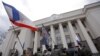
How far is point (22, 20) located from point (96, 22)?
13120 millimetres

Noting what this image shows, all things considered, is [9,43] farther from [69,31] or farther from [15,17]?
[15,17]

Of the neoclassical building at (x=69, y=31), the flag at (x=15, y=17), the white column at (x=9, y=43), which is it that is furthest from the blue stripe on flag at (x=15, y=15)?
the white column at (x=9, y=43)

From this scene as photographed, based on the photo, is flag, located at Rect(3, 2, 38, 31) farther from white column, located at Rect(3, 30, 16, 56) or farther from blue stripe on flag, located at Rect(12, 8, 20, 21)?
white column, located at Rect(3, 30, 16, 56)

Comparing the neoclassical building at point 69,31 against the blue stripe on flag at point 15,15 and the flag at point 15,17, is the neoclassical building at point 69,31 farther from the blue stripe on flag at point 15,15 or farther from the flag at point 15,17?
the blue stripe on flag at point 15,15

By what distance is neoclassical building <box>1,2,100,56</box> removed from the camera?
15.0 meters

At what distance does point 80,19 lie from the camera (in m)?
18.5

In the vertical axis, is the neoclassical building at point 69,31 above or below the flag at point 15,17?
above

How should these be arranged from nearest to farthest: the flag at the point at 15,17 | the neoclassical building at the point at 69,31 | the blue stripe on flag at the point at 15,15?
the flag at the point at 15,17 < the blue stripe on flag at the point at 15,15 < the neoclassical building at the point at 69,31

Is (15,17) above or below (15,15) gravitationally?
below

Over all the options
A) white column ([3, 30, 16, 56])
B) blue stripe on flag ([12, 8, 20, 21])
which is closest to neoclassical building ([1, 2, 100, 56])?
white column ([3, 30, 16, 56])

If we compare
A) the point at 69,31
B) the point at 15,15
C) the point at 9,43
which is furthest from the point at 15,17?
the point at 9,43

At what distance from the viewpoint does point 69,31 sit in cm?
1817

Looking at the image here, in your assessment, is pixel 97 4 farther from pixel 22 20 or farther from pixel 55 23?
pixel 22 20

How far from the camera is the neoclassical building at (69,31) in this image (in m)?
15.0
